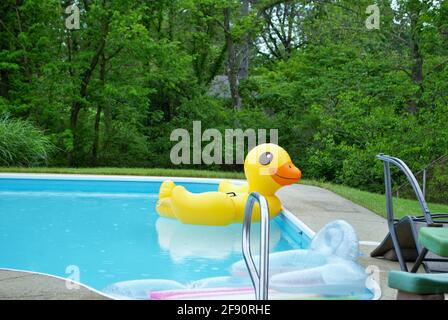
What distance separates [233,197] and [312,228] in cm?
128

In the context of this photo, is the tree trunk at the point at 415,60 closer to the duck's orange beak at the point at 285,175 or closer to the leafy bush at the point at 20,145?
the duck's orange beak at the point at 285,175

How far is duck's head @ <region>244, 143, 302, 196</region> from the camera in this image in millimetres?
7289

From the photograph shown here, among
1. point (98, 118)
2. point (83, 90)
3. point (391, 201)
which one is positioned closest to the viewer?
point (391, 201)

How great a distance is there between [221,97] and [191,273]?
12.5m

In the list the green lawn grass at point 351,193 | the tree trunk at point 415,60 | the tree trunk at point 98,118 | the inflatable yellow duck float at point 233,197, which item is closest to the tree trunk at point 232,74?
the tree trunk at point 98,118

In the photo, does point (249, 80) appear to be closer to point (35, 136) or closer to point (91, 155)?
point (91, 155)

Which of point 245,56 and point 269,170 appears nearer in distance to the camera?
point 269,170

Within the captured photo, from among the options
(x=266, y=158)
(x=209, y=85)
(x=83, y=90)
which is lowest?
(x=266, y=158)

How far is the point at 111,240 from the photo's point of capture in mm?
6707

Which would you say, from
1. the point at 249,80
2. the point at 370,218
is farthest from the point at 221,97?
the point at 370,218

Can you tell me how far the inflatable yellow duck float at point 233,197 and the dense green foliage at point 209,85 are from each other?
536 centimetres

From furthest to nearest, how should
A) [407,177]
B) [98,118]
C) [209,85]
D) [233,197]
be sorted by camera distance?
[209,85]
[98,118]
[233,197]
[407,177]

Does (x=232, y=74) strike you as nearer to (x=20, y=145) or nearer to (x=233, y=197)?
(x=20, y=145)

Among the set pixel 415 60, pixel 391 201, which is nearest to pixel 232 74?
pixel 415 60
